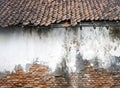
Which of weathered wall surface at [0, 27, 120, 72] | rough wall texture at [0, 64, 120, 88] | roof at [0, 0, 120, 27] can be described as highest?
roof at [0, 0, 120, 27]

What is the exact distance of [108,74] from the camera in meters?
9.57

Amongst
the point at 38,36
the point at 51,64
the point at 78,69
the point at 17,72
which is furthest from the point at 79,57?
the point at 17,72

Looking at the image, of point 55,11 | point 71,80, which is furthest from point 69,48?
point 55,11

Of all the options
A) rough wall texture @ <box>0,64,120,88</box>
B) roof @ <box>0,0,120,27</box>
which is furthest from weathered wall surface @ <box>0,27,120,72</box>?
roof @ <box>0,0,120,27</box>

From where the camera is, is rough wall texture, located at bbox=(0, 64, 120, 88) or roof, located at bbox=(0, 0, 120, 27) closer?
roof, located at bbox=(0, 0, 120, 27)

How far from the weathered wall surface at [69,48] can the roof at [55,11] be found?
529 millimetres

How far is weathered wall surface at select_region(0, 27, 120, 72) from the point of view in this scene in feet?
31.5

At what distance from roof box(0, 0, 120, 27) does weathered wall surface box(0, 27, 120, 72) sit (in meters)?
0.53

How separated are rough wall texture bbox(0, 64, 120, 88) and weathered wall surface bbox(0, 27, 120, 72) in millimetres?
228

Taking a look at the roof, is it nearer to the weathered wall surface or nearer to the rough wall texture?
the weathered wall surface

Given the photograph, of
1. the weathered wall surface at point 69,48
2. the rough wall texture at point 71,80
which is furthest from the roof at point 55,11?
the rough wall texture at point 71,80

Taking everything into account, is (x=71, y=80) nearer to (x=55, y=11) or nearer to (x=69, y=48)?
(x=69, y=48)

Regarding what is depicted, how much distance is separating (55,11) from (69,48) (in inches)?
60.0

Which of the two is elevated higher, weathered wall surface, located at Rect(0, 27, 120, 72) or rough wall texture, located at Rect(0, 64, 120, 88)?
weathered wall surface, located at Rect(0, 27, 120, 72)
